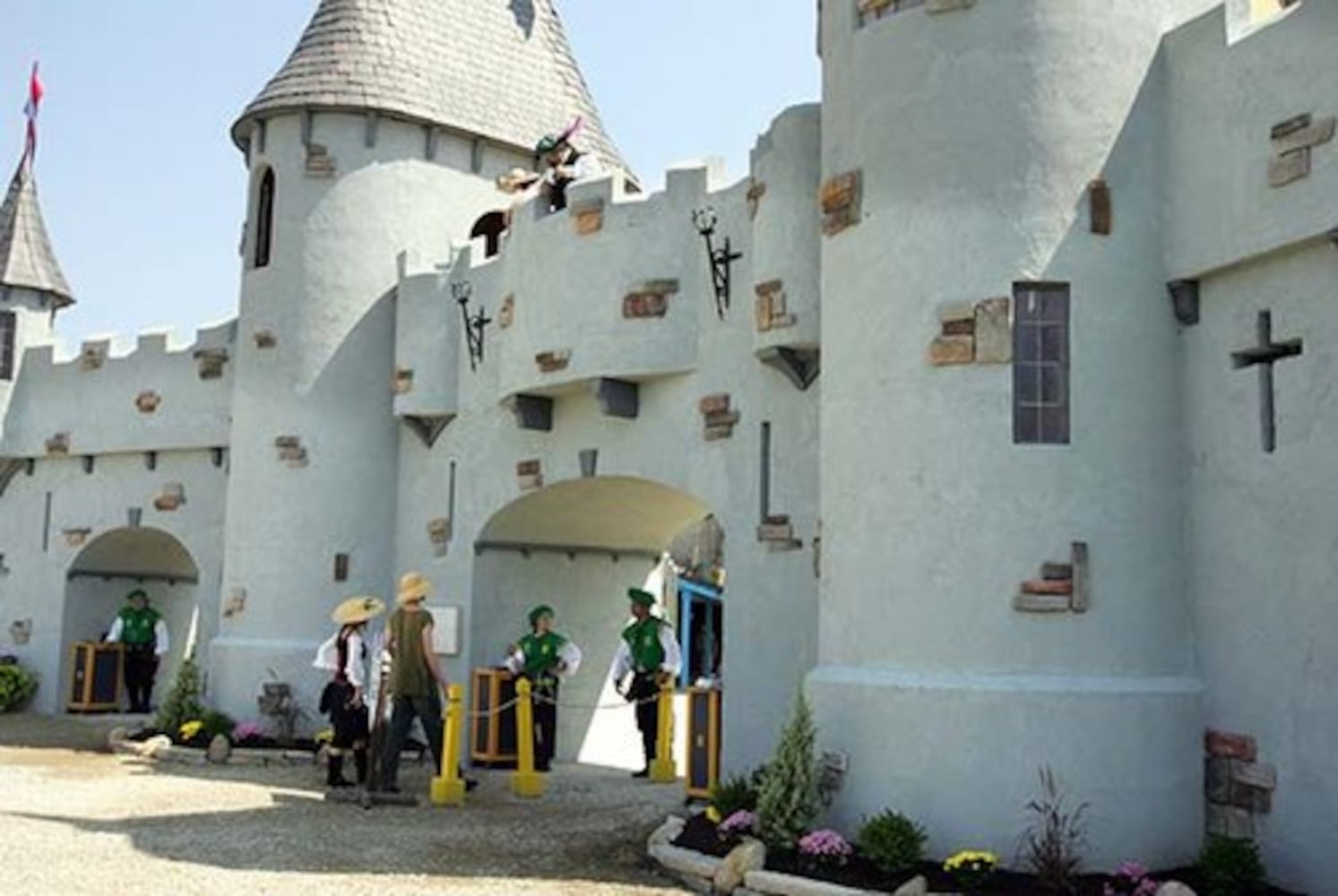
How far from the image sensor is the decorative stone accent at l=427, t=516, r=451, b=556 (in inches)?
610

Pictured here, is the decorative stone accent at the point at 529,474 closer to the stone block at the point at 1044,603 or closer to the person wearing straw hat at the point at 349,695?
the person wearing straw hat at the point at 349,695

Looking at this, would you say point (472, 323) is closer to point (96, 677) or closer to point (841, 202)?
point (841, 202)

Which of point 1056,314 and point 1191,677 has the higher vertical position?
point 1056,314

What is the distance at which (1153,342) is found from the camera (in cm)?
890

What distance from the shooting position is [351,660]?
13.1m

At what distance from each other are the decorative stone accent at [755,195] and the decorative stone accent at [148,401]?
9.86m

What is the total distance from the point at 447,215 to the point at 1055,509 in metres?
9.75

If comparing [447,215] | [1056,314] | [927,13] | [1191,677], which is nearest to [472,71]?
[447,215]

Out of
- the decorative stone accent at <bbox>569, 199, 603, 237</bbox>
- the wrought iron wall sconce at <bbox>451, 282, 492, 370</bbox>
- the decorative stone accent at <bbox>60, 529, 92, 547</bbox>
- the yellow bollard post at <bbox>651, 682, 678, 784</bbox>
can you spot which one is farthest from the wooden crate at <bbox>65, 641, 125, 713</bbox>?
the decorative stone accent at <bbox>569, 199, 603, 237</bbox>

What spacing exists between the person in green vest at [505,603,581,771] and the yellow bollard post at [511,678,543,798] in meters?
0.72

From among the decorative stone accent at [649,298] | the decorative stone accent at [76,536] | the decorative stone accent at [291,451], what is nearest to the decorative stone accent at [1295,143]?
the decorative stone accent at [649,298]

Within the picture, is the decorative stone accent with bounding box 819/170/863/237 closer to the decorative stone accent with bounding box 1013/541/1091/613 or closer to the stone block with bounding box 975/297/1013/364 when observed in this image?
the stone block with bounding box 975/297/1013/364

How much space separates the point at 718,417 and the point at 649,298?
1300 millimetres

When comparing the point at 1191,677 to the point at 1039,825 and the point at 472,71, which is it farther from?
the point at 472,71
